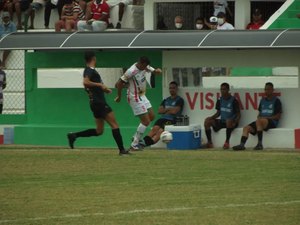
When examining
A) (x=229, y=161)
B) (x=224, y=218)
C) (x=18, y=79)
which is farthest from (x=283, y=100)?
(x=224, y=218)

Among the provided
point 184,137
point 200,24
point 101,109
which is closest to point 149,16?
point 200,24

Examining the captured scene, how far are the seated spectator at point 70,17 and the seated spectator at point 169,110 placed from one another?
7856 millimetres

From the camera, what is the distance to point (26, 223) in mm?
13250

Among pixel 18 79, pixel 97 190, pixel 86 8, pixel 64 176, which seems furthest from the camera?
pixel 86 8

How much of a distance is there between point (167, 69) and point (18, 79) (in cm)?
521

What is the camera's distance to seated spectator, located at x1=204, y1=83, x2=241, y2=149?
83.4ft

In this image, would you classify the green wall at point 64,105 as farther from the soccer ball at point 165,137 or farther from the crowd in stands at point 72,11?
the crowd in stands at point 72,11

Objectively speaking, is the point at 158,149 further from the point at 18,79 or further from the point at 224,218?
the point at 224,218

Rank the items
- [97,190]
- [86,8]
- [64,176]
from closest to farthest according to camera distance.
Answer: [97,190]
[64,176]
[86,8]

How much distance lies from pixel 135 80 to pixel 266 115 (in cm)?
334

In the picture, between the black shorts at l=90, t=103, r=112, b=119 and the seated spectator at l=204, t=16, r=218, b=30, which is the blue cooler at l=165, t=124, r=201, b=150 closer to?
the black shorts at l=90, t=103, r=112, b=119

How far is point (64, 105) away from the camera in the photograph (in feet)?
90.6

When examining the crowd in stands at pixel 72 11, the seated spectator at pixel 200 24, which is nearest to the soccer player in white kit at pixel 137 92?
the seated spectator at pixel 200 24

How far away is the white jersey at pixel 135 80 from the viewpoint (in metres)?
23.4
